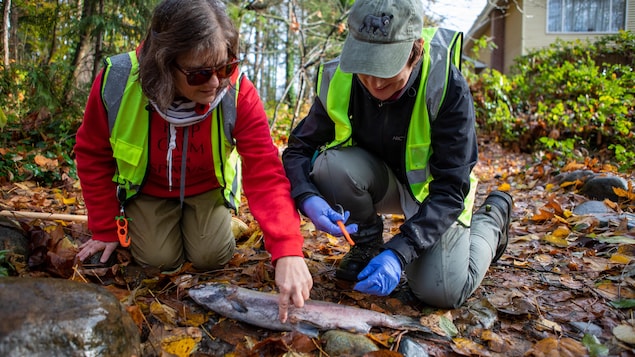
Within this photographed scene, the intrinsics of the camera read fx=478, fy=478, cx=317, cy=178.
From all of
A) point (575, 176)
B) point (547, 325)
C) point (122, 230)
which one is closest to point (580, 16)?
point (575, 176)

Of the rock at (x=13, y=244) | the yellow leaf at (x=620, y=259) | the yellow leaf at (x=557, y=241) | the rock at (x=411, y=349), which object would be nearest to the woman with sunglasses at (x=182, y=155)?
the rock at (x=13, y=244)

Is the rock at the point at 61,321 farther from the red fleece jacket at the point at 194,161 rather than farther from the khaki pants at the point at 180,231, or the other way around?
the khaki pants at the point at 180,231

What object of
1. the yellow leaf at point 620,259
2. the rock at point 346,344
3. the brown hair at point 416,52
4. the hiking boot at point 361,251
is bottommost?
the yellow leaf at point 620,259

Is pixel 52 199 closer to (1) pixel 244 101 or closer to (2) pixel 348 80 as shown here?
(1) pixel 244 101

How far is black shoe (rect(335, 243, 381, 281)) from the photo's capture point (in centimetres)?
249

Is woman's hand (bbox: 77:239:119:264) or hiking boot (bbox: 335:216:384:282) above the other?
woman's hand (bbox: 77:239:119:264)

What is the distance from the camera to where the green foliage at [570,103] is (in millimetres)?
6723

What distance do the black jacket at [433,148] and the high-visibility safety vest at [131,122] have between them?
0.37 m

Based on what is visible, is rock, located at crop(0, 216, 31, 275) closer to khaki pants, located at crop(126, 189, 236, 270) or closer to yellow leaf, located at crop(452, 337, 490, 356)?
khaki pants, located at crop(126, 189, 236, 270)

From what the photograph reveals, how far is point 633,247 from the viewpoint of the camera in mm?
2725

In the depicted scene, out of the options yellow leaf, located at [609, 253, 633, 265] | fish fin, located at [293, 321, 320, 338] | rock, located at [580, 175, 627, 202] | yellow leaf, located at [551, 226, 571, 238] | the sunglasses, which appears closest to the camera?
fish fin, located at [293, 321, 320, 338]

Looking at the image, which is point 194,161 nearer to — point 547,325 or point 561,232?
point 547,325

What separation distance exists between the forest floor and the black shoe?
0.26 feet

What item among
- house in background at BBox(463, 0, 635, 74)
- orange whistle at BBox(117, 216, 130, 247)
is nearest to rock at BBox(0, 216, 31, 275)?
orange whistle at BBox(117, 216, 130, 247)
